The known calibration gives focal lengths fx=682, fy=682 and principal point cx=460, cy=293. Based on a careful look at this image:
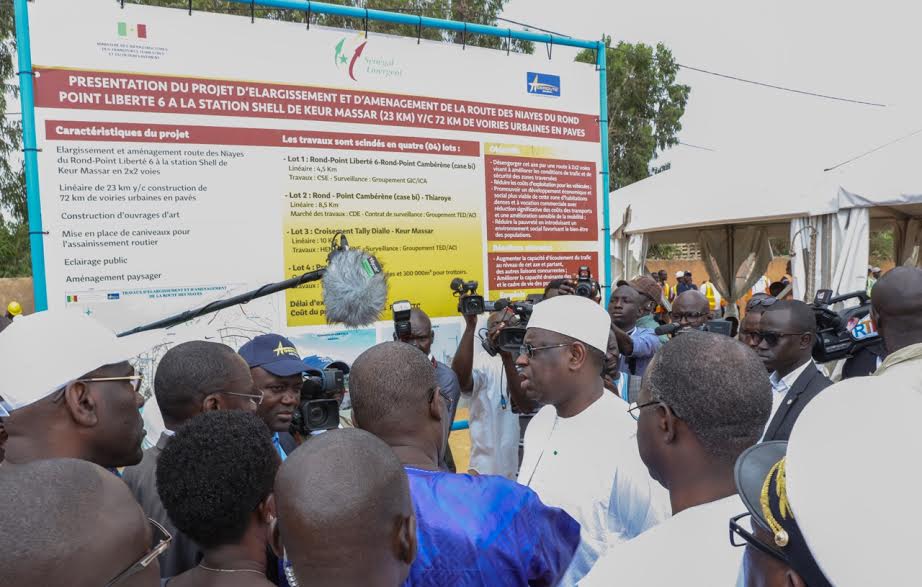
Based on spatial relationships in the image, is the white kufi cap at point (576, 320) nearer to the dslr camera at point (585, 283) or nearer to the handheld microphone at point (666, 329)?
the dslr camera at point (585, 283)

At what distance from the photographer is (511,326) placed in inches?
161

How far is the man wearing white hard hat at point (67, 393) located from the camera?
212 cm

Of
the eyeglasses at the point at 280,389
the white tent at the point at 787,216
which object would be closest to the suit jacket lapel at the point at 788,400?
the eyeglasses at the point at 280,389

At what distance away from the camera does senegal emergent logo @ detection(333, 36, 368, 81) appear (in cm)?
460

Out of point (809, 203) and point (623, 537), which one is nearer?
point (623, 537)

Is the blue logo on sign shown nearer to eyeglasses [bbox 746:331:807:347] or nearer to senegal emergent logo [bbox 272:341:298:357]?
eyeglasses [bbox 746:331:807:347]

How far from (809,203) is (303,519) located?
31.2 feet

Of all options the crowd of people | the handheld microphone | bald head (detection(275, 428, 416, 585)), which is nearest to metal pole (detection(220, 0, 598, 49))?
the handheld microphone

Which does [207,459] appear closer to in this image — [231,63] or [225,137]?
[225,137]

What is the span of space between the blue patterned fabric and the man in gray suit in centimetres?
92

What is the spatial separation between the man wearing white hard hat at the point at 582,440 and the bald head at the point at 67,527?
1.35 m

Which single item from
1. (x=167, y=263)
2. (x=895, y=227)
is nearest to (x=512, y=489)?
(x=167, y=263)

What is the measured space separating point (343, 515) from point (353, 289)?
8.41 feet

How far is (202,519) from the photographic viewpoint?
66.7 inches
